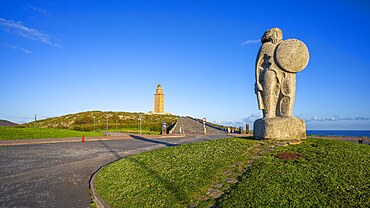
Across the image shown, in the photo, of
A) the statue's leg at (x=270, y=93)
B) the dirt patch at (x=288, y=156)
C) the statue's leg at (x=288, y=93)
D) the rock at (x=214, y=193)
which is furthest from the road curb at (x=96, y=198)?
the statue's leg at (x=288, y=93)

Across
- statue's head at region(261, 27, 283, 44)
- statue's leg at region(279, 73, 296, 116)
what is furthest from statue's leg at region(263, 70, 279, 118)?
statue's head at region(261, 27, 283, 44)

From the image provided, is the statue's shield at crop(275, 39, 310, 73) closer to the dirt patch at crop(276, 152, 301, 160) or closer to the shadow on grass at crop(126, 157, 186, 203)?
the dirt patch at crop(276, 152, 301, 160)

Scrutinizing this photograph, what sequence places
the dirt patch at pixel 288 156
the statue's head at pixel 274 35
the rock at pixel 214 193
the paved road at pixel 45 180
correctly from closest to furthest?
the rock at pixel 214 193, the paved road at pixel 45 180, the dirt patch at pixel 288 156, the statue's head at pixel 274 35

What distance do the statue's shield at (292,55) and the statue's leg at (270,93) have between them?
0.60 m

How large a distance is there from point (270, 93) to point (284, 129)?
1657 mm

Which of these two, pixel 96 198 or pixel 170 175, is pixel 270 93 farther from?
pixel 96 198

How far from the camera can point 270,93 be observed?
1105cm

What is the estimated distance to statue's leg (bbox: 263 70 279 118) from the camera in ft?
36.0

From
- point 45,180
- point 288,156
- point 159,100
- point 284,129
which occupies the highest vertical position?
point 159,100

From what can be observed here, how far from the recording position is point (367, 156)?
843 centimetres

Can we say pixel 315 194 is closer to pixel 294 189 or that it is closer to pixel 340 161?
pixel 294 189

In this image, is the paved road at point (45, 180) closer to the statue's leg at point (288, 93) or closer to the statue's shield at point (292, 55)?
the statue's leg at point (288, 93)

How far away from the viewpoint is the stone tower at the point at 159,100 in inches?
4274

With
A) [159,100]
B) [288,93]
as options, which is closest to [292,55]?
[288,93]
